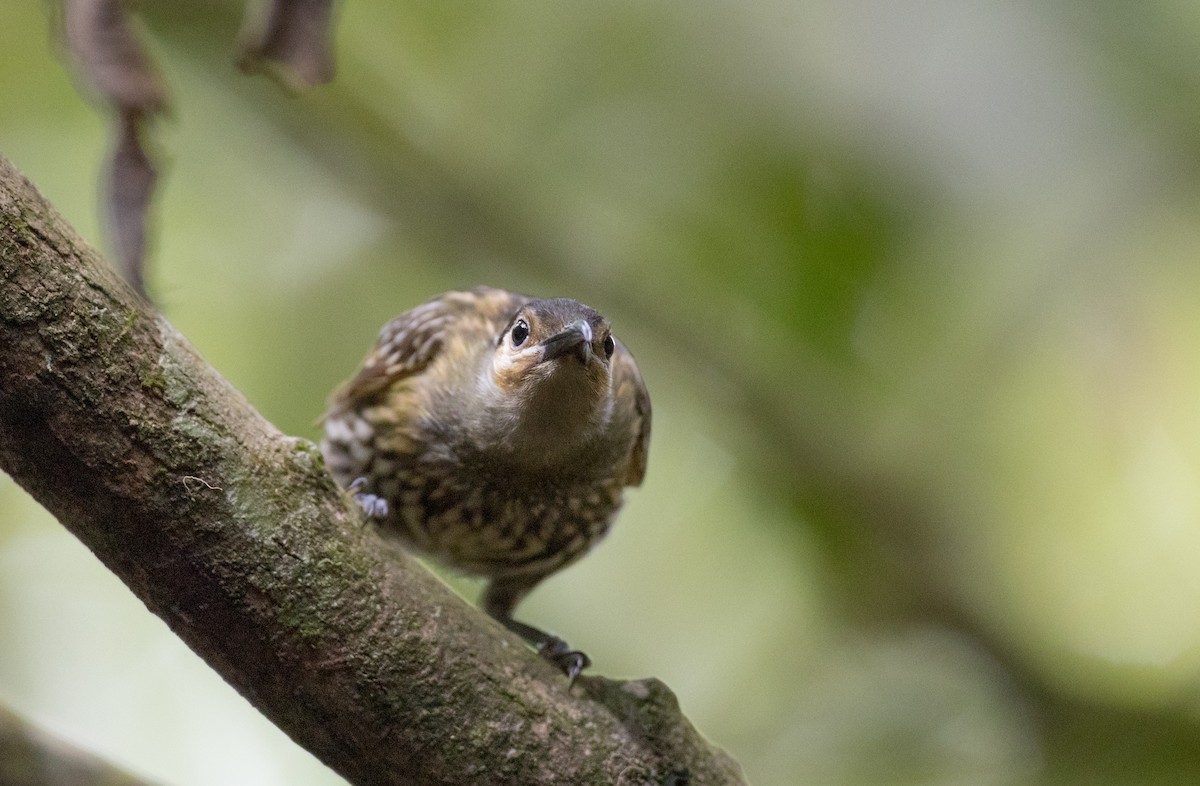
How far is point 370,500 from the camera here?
2826mm

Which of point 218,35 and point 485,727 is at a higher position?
point 218,35

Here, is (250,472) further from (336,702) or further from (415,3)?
(415,3)

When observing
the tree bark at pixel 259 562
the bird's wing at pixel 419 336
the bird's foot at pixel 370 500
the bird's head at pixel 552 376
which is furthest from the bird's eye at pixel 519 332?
the tree bark at pixel 259 562

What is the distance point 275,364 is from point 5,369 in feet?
9.96

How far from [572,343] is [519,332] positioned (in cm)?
28

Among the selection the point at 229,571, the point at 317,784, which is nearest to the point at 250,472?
the point at 229,571

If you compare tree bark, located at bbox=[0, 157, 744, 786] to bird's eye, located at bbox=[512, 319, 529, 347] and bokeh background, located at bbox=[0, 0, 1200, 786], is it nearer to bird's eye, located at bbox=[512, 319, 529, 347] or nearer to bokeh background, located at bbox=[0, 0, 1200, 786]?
bird's eye, located at bbox=[512, 319, 529, 347]

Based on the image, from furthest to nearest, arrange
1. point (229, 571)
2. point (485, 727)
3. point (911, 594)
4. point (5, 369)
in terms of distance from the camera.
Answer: point (911, 594), point (485, 727), point (229, 571), point (5, 369)

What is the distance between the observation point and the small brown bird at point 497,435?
2604 millimetres

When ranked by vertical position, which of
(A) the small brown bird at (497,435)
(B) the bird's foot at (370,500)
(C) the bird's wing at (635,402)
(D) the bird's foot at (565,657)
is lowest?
(D) the bird's foot at (565,657)

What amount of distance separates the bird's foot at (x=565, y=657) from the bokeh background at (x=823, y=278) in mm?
1857

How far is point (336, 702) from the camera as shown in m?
1.99

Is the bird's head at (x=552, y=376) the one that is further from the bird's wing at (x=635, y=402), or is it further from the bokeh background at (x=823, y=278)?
the bokeh background at (x=823, y=278)

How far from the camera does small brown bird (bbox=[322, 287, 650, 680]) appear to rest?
2.60m
